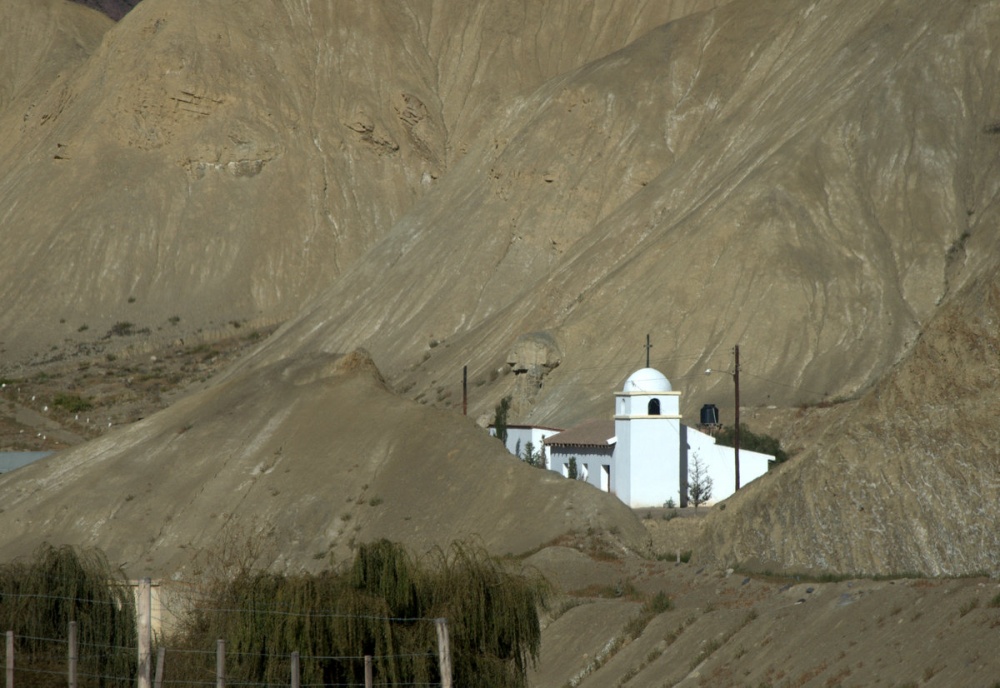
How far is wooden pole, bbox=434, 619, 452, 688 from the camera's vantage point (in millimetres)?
19969

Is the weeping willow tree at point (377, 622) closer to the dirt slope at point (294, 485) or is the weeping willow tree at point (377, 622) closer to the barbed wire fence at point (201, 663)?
the barbed wire fence at point (201, 663)

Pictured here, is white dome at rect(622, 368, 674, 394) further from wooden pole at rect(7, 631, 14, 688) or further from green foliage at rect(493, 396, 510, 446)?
wooden pole at rect(7, 631, 14, 688)

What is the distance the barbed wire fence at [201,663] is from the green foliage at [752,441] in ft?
103

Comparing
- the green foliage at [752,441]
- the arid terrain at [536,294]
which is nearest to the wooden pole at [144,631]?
the arid terrain at [536,294]

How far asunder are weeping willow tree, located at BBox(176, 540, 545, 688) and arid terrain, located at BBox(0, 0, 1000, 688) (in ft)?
9.17

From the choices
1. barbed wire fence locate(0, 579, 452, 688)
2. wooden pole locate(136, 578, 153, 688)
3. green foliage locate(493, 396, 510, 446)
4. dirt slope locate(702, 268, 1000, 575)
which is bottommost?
barbed wire fence locate(0, 579, 452, 688)

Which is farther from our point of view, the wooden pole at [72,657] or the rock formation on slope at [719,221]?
the rock formation on slope at [719,221]

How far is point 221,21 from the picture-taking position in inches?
4097

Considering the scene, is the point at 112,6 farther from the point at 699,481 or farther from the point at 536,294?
the point at 699,481

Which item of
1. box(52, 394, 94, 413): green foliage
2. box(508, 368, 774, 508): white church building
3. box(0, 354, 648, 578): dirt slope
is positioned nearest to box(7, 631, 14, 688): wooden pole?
box(0, 354, 648, 578): dirt slope

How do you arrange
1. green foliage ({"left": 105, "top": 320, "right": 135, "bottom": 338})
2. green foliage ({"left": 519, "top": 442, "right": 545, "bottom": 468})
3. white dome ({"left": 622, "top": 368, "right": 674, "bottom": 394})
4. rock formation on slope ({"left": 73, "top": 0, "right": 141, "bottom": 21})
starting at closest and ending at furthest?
white dome ({"left": 622, "top": 368, "right": 674, "bottom": 394}) → green foliage ({"left": 519, "top": 442, "right": 545, "bottom": 468}) → green foliage ({"left": 105, "top": 320, "right": 135, "bottom": 338}) → rock formation on slope ({"left": 73, "top": 0, "right": 141, "bottom": 21})

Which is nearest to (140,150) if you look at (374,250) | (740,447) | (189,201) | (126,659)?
(189,201)

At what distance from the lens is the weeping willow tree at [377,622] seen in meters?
21.1

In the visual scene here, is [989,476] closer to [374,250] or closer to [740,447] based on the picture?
[740,447]
